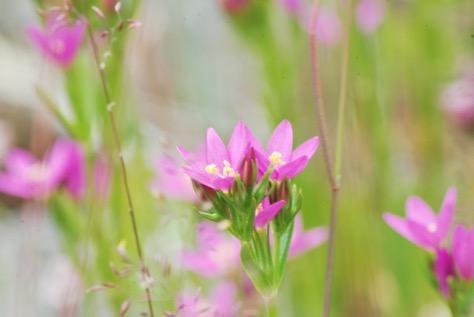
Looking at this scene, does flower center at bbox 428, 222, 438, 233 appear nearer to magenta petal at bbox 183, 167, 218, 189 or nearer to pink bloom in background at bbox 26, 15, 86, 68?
magenta petal at bbox 183, 167, 218, 189

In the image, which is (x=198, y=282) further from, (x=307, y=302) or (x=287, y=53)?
(x=287, y=53)

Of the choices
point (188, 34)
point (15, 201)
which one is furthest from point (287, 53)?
point (188, 34)

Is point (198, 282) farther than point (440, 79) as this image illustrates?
No

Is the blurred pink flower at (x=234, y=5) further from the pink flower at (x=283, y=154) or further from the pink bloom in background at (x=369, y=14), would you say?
the pink flower at (x=283, y=154)

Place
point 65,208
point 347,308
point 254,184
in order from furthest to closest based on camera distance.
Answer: point 347,308, point 65,208, point 254,184

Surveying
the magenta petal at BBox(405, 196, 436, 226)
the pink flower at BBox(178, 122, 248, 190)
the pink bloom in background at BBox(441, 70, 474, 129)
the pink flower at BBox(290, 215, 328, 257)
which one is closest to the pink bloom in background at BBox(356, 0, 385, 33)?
the pink bloom in background at BBox(441, 70, 474, 129)

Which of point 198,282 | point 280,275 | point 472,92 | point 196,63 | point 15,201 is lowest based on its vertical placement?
point 15,201
